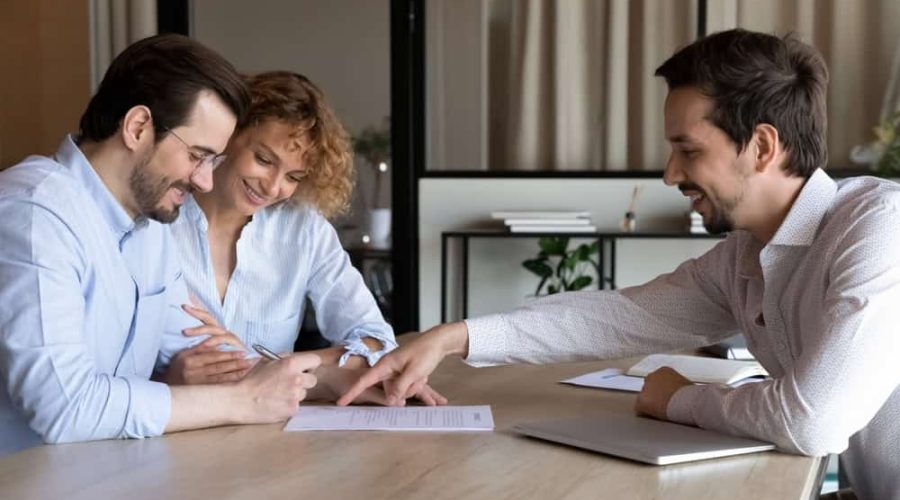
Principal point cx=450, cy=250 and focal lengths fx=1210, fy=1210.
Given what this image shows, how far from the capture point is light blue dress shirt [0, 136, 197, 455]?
1.67m

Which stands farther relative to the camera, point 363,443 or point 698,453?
point 363,443

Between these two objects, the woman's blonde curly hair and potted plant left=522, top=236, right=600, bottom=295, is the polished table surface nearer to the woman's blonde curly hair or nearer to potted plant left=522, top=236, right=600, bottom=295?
the woman's blonde curly hair

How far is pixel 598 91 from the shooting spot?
531 cm

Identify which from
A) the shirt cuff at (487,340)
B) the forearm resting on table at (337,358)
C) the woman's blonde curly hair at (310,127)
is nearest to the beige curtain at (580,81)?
the woman's blonde curly hair at (310,127)

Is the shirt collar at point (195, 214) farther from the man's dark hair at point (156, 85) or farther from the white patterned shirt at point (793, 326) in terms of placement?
the white patterned shirt at point (793, 326)

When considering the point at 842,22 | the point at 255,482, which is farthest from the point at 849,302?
the point at 842,22

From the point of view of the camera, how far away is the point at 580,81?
5.31 meters

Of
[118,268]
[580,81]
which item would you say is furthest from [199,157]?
[580,81]

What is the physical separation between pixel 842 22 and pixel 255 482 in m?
4.27

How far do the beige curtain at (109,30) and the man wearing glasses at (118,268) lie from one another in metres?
3.89

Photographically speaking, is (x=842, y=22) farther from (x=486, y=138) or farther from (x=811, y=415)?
(x=811, y=415)

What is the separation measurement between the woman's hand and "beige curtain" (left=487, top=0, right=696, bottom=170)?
330cm

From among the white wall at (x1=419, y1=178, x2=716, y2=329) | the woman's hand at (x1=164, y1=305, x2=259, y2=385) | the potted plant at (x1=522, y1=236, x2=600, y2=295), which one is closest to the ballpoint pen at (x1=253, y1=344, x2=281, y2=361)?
the woman's hand at (x1=164, y1=305, x2=259, y2=385)

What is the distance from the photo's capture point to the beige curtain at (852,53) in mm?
5047
